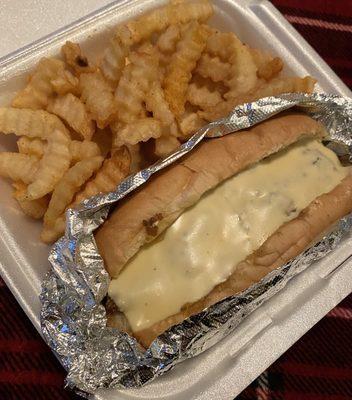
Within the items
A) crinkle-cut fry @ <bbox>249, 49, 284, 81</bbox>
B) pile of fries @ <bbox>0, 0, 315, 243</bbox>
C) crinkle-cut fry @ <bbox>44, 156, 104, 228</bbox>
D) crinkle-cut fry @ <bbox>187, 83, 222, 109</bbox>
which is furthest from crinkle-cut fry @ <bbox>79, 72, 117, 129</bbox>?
crinkle-cut fry @ <bbox>249, 49, 284, 81</bbox>

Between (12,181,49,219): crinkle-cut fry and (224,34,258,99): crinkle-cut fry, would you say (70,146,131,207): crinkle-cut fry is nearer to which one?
(12,181,49,219): crinkle-cut fry

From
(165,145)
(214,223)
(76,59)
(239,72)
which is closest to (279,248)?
(214,223)

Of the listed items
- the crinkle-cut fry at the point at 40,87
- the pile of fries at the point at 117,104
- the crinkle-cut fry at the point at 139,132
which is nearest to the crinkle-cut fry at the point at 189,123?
the pile of fries at the point at 117,104

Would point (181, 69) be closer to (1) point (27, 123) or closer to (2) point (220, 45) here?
(2) point (220, 45)

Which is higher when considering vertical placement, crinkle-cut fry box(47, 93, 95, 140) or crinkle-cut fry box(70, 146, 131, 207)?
crinkle-cut fry box(47, 93, 95, 140)

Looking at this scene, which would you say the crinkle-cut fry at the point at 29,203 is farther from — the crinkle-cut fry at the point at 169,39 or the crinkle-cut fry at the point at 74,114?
A: the crinkle-cut fry at the point at 169,39

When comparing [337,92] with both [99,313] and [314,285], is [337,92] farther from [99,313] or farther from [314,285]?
[99,313]

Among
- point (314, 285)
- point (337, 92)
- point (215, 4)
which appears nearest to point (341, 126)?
point (337, 92)
